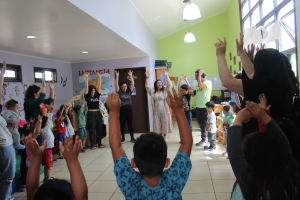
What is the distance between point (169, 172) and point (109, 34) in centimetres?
284

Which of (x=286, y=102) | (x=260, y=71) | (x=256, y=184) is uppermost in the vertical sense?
(x=260, y=71)

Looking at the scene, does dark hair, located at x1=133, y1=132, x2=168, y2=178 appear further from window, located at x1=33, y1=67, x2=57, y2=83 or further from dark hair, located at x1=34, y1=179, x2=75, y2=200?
window, located at x1=33, y1=67, x2=57, y2=83

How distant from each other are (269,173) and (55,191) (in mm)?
884

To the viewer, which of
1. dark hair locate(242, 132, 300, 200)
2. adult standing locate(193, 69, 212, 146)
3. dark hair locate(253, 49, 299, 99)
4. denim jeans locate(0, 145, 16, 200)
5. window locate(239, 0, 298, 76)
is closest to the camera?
dark hair locate(242, 132, 300, 200)

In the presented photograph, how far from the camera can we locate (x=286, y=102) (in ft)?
4.19

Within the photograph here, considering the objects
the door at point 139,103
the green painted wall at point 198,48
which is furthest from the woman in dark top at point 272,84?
the green painted wall at point 198,48

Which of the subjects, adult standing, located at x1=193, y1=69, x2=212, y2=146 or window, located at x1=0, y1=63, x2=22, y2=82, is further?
adult standing, located at x1=193, y1=69, x2=212, y2=146

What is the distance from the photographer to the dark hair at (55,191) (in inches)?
36.8

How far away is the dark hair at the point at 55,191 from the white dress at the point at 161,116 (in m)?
4.05

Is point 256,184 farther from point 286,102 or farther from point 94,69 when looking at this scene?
point 94,69

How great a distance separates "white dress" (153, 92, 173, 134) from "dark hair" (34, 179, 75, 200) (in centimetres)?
405

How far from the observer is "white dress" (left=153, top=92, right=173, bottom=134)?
16.4 feet

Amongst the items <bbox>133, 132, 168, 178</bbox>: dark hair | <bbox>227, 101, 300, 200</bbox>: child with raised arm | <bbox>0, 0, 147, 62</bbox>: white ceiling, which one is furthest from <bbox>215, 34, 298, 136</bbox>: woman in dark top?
<bbox>0, 0, 147, 62</bbox>: white ceiling

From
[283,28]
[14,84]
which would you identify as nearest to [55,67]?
[14,84]
